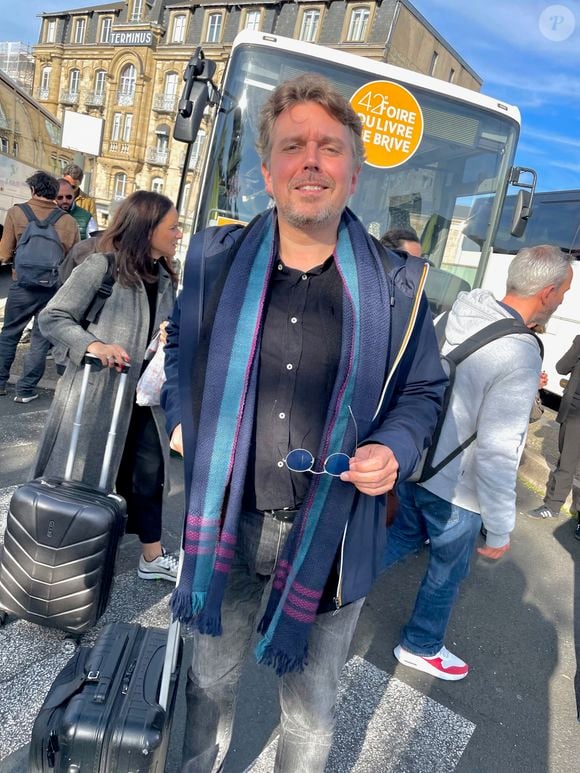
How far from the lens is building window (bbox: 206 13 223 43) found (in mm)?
37312

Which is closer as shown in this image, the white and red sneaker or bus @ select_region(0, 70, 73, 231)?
the white and red sneaker

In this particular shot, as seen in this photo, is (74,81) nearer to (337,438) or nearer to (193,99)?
(193,99)

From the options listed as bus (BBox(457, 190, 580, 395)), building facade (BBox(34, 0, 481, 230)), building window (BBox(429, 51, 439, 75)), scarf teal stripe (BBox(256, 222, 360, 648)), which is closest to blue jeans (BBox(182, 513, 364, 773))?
scarf teal stripe (BBox(256, 222, 360, 648))

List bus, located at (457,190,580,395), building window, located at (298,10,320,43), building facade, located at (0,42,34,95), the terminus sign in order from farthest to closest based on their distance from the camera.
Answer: building facade, located at (0,42,34,95)
the terminus sign
building window, located at (298,10,320,43)
bus, located at (457,190,580,395)

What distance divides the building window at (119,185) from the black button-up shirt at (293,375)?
4391 cm

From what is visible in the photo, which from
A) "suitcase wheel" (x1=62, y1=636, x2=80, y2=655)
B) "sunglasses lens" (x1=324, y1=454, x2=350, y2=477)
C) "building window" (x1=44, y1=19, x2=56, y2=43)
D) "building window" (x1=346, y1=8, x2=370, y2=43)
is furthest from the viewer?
"building window" (x1=44, y1=19, x2=56, y2=43)

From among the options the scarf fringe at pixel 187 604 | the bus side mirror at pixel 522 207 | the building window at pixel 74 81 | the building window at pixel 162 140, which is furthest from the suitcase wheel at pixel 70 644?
the building window at pixel 74 81

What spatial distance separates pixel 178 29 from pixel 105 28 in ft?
25.4

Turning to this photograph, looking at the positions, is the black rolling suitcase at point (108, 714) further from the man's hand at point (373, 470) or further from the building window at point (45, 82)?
the building window at point (45, 82)

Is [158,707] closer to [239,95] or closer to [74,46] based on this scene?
[239,95]

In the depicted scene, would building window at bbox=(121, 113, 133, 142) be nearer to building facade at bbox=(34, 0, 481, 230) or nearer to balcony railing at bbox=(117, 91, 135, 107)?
building facade at bbox=(34, 0, 481, 230)

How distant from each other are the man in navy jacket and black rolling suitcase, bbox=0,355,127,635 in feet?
2.71

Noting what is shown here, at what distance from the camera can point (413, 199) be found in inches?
186

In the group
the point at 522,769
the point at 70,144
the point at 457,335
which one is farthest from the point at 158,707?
the point at 70,144
